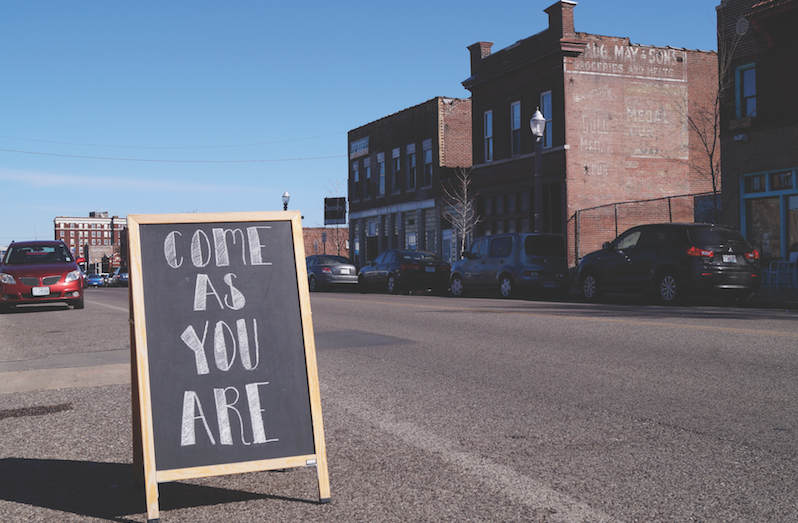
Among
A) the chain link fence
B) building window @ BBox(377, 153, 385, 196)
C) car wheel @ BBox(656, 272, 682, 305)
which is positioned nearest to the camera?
car wheel @ BBox(656, 272, 682, 305)

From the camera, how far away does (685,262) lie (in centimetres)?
1625

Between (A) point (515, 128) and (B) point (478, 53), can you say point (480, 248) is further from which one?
(B) point (478, 53)

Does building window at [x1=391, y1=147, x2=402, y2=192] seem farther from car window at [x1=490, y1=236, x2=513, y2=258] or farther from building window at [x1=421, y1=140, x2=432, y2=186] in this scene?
car window at [x1=490, y1=236, x2=513, y2=258]

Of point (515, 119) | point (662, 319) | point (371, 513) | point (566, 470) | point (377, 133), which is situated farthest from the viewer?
point (377, 133)

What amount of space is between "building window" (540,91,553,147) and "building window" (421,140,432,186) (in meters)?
9.76

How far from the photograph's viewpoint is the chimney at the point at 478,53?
35.2 metres

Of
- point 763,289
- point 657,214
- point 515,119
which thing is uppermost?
point 515,119

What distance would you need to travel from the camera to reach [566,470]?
4.32 m

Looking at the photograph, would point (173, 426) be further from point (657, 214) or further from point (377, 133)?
point (377, 133)

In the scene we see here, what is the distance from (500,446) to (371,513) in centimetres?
140

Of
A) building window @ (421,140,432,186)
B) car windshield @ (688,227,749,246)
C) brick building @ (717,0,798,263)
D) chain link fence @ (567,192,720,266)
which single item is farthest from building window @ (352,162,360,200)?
car windshield @ (688,227,749,246)

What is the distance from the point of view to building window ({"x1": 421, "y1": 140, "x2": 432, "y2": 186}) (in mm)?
40000

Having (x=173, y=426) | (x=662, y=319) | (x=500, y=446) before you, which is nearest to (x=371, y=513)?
(x=173, y=426)

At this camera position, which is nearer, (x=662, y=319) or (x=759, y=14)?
(x=662, y=319)
